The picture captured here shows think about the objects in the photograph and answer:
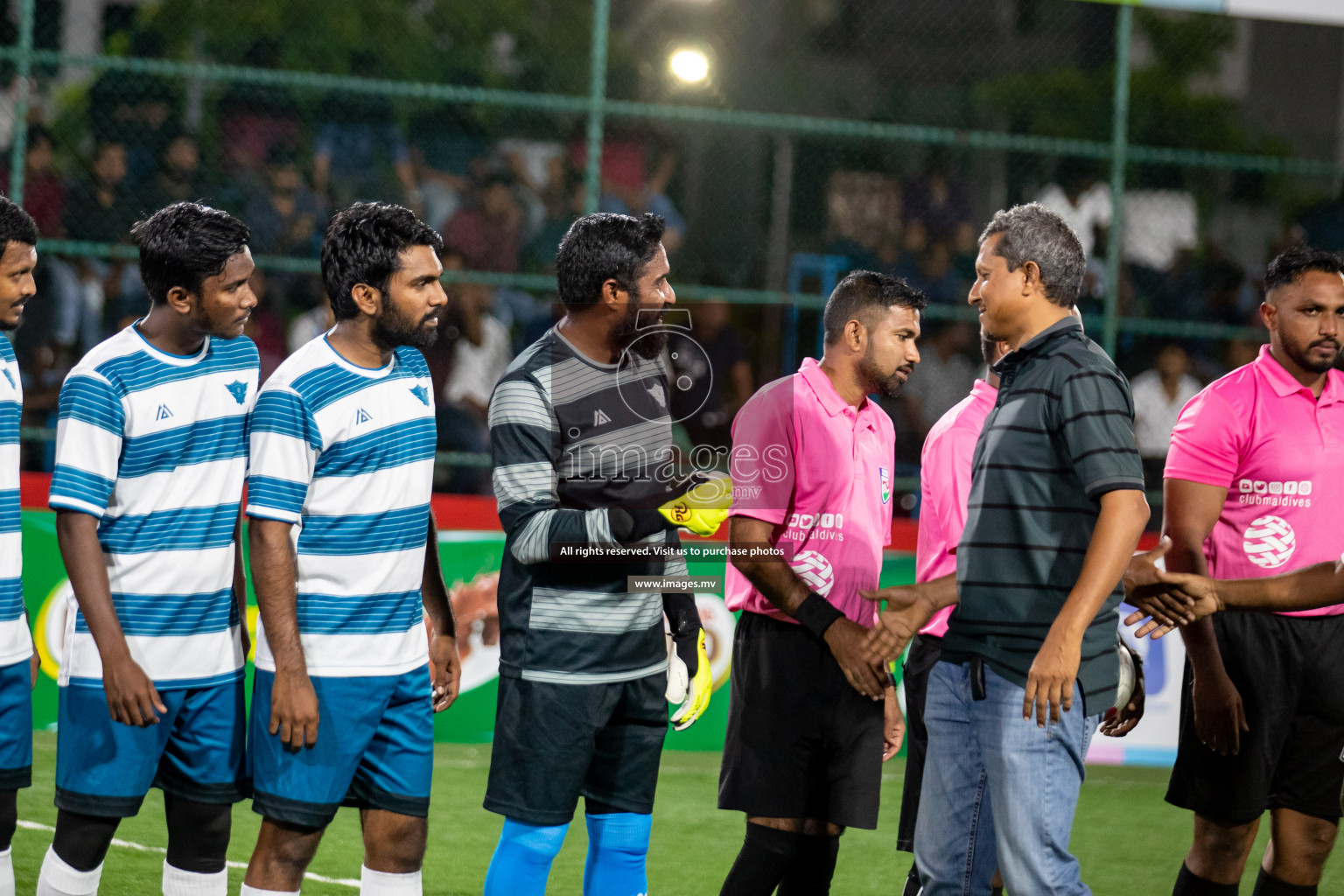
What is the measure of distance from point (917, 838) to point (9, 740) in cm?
237

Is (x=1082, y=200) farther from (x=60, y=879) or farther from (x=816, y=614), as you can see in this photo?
(x=60, y=879)

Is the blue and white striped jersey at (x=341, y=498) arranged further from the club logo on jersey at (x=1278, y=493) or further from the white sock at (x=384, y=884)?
the club logo on jersey at (x=1278, y=493)

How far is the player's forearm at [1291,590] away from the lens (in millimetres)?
3857

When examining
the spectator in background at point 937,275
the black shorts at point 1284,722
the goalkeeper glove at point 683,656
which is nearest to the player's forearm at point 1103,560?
the goalkeeper glove at point 683,656

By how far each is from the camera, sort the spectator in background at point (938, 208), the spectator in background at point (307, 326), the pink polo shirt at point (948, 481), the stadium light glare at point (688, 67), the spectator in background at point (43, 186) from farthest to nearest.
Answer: the stadium light glare at point (688, 67) → the spectator in background at point (938, 208) → the spectator in background at point (307, 326) → the spectator in background at point (43, 186) → the pink polo shirt at point (948, 481)

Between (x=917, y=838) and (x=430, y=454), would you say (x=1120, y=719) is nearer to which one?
(x=917, y=838)

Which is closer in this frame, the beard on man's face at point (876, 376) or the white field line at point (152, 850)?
the beard on man's face at point (876, 376)

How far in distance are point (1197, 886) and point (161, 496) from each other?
3.32 m

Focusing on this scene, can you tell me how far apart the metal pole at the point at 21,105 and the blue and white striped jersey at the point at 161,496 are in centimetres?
524

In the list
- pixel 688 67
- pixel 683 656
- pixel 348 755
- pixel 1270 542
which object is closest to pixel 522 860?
pixel 348 755

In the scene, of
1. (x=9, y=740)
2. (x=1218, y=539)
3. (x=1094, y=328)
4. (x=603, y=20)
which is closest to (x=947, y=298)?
(x=1094, y=328)

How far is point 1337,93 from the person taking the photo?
2183 centimetres

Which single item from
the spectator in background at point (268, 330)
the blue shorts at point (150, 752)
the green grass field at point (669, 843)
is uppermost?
the spectator in background at point (268, 330)

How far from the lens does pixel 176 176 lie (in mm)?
9070
